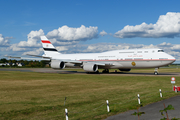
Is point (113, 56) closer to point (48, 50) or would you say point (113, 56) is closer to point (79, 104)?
point (48, 50)

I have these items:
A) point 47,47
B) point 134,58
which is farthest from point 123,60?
point 47,47

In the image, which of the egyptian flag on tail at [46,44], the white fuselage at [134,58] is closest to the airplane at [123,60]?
the white fuselage at [134,58]

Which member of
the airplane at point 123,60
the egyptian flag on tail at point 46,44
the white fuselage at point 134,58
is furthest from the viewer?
the egyptian flag on tail at point 46,44

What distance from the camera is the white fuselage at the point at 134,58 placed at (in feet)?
123

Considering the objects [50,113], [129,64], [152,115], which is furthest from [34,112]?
[129,64]

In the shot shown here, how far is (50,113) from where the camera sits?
11.0 meters

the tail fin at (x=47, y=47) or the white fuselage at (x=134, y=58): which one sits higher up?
the tail fin at (x=47, y=47)

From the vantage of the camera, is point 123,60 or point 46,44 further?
point 46,44

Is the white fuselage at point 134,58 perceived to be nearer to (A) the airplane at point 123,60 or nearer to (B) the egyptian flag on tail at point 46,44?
(A) the airplane at point 123,60

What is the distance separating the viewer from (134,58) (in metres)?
39.8

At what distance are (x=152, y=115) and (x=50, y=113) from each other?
5863mm

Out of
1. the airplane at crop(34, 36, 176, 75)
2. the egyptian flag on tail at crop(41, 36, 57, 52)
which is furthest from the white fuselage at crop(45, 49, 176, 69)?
the egyptian flag on tail at crop(41, 36, 57, 52)

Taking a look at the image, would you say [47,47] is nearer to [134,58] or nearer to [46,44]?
[46,44]

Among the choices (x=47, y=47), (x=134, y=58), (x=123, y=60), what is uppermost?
(x=47, y=47)
